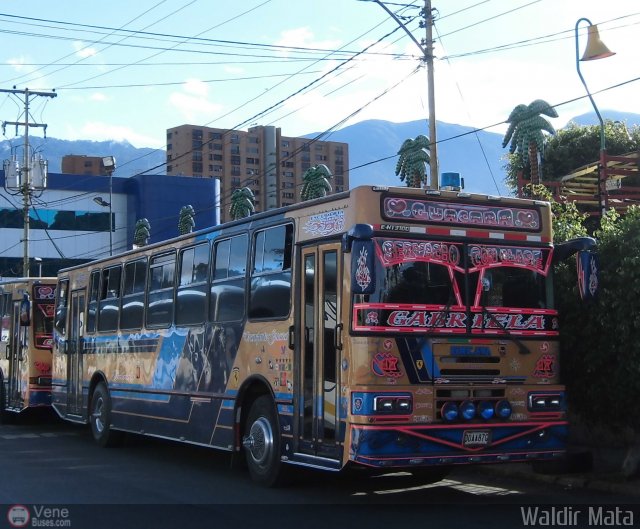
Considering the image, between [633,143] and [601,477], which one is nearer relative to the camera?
[601,477]

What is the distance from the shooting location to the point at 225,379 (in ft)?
37.6

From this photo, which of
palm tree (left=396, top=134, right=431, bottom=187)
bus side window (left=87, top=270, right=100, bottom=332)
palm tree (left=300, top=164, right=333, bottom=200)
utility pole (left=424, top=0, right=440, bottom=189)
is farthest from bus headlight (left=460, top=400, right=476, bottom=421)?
palm tree (left=300, top=164, right=333, bottom=200)

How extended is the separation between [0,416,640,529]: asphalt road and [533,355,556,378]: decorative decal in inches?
52.9

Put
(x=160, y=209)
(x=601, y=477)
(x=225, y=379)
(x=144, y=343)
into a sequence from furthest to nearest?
(x=160, y=209), (x=144, y=343), (x=225, y=379), (x=601, y=477)

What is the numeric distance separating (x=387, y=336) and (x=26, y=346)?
12277 mm

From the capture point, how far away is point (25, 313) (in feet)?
61.7

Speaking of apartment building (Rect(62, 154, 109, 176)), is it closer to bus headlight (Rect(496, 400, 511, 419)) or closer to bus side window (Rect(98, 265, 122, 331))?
bus side window (Rect(98, 265, 122, 331))

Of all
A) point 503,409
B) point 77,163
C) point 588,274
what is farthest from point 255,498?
point 77,163

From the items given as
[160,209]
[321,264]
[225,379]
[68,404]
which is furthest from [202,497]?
[160,209]

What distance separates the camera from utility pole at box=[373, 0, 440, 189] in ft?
65.1

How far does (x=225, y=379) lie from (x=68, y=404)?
22.2 ft

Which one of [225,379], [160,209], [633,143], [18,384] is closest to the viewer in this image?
[225,379]

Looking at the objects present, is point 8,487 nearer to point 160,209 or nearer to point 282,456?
point 282,456

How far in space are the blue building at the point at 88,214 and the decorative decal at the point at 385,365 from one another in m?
59.0
